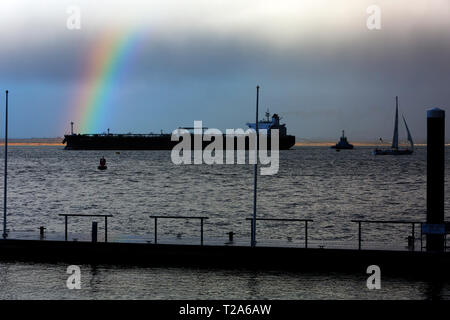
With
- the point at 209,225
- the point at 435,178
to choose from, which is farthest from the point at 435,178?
the point at 209,225

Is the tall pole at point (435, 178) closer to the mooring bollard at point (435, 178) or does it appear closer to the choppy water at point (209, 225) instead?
the mooring bollard at point (435, 178)

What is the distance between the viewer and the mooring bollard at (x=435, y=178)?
2397cm

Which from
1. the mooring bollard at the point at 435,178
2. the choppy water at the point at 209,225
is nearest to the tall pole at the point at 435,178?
the mooring bollard at the point at 435,178

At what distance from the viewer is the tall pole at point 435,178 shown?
78.7 feet

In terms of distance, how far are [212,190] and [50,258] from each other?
64.9 m

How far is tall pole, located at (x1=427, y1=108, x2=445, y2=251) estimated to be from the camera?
2398cm

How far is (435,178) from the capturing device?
2397 centimetres

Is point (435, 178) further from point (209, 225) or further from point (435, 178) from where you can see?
point (209, 225)

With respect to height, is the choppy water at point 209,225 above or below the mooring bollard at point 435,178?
below

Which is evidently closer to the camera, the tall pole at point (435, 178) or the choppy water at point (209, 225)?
the choppy water at point (209, 225)

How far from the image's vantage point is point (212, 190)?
90125 mm

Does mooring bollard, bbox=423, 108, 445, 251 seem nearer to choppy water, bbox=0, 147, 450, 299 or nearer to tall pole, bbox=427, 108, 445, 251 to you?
tall pole, bbox=427, 108, 445, 251
